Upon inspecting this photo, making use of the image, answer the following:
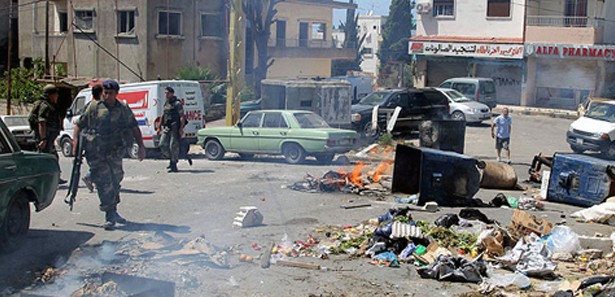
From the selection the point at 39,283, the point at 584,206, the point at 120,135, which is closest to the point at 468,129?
the point at 584,206

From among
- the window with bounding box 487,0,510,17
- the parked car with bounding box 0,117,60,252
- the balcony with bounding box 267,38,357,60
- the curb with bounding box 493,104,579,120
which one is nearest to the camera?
the parked car with bounding box 0,117,60,252

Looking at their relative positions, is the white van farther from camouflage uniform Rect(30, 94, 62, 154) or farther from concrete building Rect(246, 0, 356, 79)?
concrete building Rect(246, 0, 356, 79)

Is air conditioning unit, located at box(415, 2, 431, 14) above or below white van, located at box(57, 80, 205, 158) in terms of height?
above

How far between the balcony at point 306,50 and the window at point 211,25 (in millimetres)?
10480

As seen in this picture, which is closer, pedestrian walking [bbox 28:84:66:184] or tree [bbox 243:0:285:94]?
pedestrian walking [bbox 28:84:66:184]

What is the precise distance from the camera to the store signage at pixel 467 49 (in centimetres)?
3678

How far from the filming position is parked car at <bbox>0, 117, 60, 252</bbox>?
7797 millimetres

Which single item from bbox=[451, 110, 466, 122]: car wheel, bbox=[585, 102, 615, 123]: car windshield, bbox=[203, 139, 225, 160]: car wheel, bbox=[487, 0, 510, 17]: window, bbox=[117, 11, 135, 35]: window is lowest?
bbox=[203, 139, 225, 160]: car wheel

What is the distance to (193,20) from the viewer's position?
30.5 metres

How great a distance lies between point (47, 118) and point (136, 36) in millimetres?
18111

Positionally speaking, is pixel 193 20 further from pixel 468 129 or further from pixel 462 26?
pixel 462 26

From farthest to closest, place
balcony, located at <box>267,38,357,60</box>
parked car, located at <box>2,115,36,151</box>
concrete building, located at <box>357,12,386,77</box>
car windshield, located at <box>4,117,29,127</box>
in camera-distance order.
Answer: concrete building, located at <box>357,12,386,77</box> → balcony, located at <box>267,38,357,60</box> → car windshield, located at <box>4,117,29,127</box> → parked car, located at <box>2,115,36,151</box>

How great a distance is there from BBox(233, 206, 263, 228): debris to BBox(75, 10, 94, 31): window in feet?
77.1

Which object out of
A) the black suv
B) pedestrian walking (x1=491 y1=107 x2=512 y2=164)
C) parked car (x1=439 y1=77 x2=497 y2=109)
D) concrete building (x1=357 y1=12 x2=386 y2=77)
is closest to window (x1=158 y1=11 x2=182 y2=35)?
the black suv
